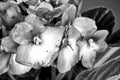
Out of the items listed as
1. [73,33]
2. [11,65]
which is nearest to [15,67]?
[11,65]

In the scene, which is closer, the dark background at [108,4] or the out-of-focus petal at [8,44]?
the out-of-focus petal at [8,44]

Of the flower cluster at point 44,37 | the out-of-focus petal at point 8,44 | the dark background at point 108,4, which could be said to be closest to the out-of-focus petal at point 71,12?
the flower cluster at point 44,37

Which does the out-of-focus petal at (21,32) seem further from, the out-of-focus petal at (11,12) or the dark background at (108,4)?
the dark background at (108,4)

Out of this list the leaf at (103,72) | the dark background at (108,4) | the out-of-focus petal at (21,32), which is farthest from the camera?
the dark background at (108,4)

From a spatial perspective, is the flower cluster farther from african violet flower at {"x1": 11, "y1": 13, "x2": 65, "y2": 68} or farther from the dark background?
the dark background

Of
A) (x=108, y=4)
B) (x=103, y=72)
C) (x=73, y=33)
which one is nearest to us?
(x=73, y=33)

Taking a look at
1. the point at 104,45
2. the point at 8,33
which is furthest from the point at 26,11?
the point at 104,45

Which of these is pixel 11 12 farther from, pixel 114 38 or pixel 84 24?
pixel 114 38
